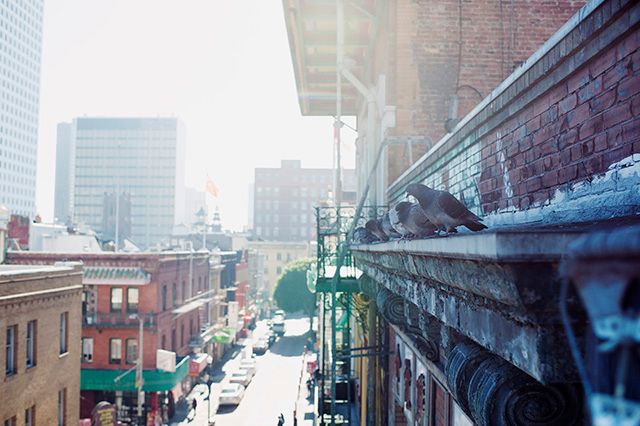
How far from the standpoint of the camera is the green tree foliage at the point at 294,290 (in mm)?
63031

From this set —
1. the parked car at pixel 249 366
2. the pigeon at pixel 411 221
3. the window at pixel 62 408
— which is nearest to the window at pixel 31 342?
the window at pixel 62 408

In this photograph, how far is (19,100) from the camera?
127 meters

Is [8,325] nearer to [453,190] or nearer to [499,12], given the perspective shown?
[453,190]

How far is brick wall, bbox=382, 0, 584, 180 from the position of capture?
429 inches

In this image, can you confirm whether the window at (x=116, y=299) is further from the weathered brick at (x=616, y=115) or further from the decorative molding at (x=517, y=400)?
the weathered brick at (x=616, y=115)

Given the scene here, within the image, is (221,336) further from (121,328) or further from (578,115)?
(578,115)

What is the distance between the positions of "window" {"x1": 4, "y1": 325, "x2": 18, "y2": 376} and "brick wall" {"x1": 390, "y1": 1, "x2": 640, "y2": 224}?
15332 millimetres

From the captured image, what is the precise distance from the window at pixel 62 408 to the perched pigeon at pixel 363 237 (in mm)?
15006

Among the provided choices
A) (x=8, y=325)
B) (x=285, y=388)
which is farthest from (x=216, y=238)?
(x=8, y=325)

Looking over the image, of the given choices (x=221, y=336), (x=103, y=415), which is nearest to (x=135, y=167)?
(x=221, y=336)

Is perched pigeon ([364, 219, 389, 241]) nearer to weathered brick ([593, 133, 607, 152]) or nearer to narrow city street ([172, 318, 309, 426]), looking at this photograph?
weathered brick ([593, 133, 607, 152])

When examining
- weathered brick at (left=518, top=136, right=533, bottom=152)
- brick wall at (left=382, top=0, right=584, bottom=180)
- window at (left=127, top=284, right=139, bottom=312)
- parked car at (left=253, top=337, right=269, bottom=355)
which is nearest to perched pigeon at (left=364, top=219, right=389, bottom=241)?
weathered brick at (left=518, top=136, right=533, bottom=152)

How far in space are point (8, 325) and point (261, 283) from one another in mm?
66565

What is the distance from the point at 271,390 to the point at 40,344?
20.7m
